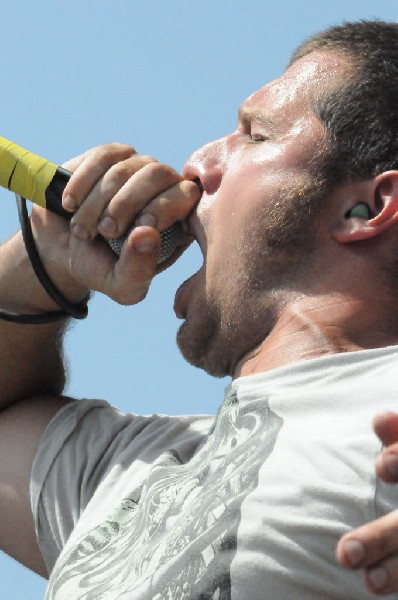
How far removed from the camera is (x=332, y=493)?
83.2 inches

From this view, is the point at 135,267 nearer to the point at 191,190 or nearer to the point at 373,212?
the point at 191,190

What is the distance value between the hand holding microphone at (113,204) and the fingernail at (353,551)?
1.44 meters

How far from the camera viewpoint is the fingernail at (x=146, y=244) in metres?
2.83

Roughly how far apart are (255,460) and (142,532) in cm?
30

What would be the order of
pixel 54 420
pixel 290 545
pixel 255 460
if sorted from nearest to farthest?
1. pixel 290 545
2. pixel 255 460
3. pixel 54 420

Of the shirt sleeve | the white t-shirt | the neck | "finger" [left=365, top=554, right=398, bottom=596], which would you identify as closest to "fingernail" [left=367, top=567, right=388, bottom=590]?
"finger" [left=365, top=554, right=398, bottom=596]

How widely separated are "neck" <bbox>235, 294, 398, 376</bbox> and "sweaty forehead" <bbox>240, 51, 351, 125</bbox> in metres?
0.49

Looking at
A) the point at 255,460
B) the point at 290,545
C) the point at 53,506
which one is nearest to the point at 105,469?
the point at 53,506

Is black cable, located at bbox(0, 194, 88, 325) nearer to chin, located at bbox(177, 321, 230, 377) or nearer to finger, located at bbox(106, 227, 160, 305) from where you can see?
finger, located at bbox(106, 227, 160, 305)

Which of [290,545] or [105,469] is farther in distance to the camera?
[105,469]

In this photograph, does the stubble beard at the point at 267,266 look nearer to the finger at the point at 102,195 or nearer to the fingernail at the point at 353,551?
the finger at the point at 102,195

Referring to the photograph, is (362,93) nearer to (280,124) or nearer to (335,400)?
(280,124)

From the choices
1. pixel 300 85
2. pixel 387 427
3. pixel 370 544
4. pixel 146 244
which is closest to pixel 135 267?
pixel 146 244

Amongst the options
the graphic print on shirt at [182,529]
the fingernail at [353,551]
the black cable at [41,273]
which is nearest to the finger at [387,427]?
the fingernail at [353,551]
